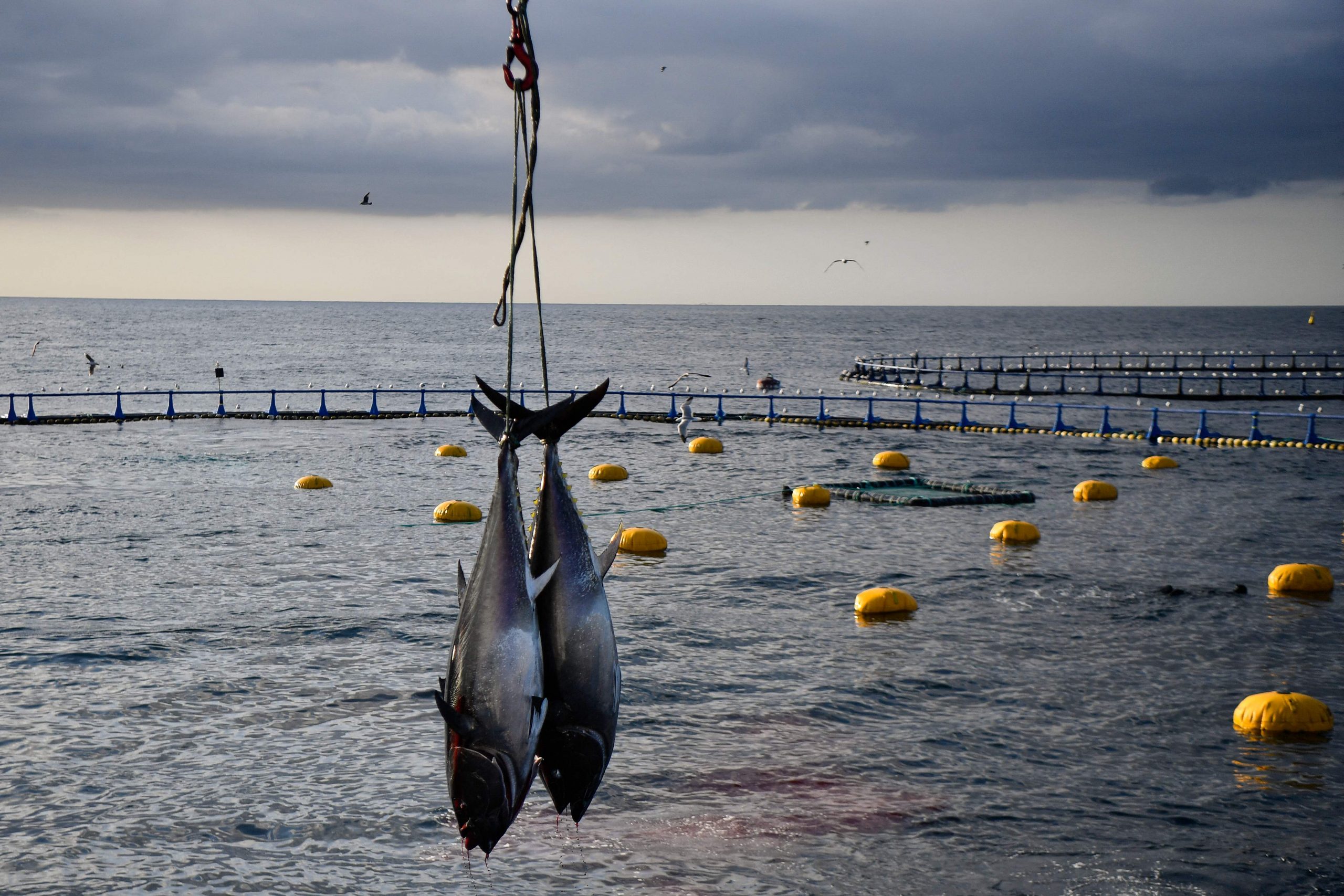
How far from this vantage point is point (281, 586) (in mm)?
25547

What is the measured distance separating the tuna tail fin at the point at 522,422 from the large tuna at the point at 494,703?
0.66 m

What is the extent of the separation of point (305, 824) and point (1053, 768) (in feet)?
29.2

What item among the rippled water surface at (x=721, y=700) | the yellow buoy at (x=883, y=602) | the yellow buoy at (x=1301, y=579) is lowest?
the rippled water surface at (x=721, y=700)

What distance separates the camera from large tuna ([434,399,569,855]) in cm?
566

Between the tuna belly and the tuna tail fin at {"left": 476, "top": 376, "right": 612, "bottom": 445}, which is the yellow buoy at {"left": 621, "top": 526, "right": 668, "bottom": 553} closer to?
the tuna tail fin at {"left": 476, "top": 376, "right": 612, "bottom": 445}

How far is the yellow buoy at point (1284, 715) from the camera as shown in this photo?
642 inches

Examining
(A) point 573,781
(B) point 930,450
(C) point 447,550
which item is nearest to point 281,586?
(C) point 447,550

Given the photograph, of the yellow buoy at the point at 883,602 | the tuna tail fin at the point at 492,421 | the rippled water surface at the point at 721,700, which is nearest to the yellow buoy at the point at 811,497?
the rippled water surface at the point at 721,700

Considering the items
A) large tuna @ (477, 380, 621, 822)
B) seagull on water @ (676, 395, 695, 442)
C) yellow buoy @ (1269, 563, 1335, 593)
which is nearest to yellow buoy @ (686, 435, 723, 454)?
seagull on water @ (676, 395, 695, 442)

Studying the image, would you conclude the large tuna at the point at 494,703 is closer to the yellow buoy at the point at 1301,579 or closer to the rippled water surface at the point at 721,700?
the rippled water surface at the point at 721,700

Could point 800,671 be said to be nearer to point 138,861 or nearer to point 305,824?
point 305,824

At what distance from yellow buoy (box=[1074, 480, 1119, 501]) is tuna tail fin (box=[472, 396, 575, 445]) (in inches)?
1316

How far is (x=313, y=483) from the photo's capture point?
132 ft

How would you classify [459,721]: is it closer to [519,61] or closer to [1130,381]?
[519,61]
